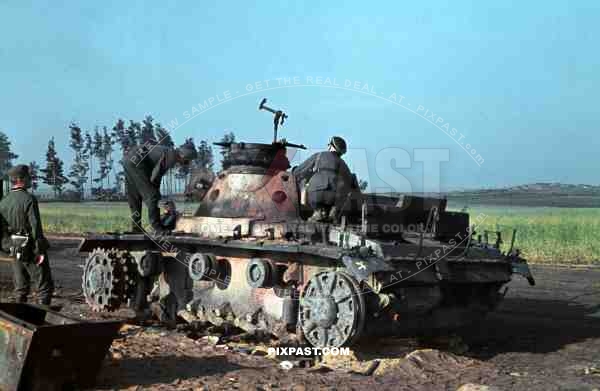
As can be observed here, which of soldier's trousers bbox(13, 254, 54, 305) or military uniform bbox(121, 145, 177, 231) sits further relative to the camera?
military uniform bbox(121, 145, 177, 231)

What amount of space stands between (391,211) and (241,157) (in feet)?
8.99

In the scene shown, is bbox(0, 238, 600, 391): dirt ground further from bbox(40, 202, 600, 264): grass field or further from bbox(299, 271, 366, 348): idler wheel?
bbox(40, 202, 600, 264): grass field

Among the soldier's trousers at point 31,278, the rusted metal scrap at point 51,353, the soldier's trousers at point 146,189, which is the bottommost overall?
the rusted metal scrap at point 51,353

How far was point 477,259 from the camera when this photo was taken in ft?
31.0

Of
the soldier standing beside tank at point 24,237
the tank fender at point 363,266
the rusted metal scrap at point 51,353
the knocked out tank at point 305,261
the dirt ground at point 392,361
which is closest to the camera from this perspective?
the rusted metal scrap at point 51,353

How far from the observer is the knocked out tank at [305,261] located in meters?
8.04

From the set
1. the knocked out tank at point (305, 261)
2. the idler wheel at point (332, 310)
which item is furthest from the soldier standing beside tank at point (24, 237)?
the idler wheel at point (332, 310)

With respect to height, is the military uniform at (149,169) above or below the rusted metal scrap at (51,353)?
above

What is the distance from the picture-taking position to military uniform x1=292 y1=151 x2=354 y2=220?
9375mm

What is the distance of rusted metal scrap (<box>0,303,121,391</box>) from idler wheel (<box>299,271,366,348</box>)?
2.53 meters

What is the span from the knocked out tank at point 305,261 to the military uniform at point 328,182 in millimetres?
184

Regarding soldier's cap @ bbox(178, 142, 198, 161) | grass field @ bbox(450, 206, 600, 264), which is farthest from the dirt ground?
grass field @ bbox(450, 206, 600, 264)

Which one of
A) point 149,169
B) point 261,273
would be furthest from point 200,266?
point 149,169

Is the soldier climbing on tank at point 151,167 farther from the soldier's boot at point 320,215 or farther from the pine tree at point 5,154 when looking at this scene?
the pine tree at point 5,154
